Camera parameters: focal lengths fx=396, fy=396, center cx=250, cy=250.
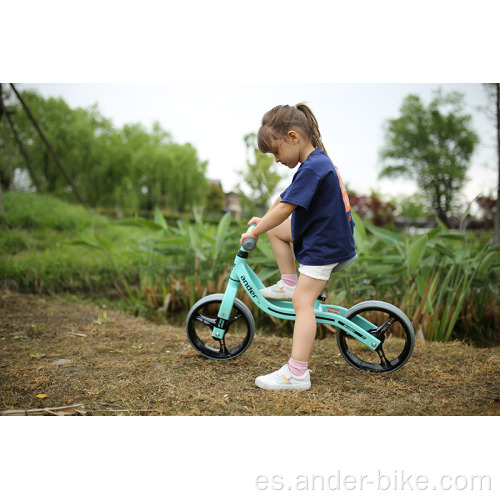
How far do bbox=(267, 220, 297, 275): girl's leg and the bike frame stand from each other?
0.47 ft

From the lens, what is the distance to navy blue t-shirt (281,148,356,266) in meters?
1.57

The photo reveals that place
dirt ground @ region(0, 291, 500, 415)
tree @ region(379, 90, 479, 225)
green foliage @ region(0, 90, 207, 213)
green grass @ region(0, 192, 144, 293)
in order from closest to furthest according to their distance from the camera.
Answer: dirt ground @ region(0, 291, 500, 415)
green grass @ region(0, 192, 144, 293)
green foliage @ region(0, 90, 207, 213)
tree @ region(379, 90, 479, 225)

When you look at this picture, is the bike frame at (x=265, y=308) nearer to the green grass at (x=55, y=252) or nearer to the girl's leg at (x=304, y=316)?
the girl's leg at (x=304, y=316)

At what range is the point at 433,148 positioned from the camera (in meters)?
14.8

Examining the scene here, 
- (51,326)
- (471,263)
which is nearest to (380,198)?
(471,263)

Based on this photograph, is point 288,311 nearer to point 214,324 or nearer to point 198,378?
point 214,324

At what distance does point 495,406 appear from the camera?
148 cm

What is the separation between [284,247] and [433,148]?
15107 mm

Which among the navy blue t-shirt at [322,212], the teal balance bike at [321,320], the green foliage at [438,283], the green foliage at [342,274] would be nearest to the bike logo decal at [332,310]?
the teal balance bike at [321,320]

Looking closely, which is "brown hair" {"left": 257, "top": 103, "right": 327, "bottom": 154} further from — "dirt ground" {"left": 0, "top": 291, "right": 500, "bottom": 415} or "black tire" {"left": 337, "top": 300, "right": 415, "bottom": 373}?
"dirt ground" {"left": 0, "top": 291, "right": 500, "bottom": 415}

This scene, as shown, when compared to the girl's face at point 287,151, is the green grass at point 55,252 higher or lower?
lower

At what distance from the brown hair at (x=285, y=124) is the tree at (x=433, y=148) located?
11854 millimetres

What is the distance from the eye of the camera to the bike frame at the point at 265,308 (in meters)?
1.77

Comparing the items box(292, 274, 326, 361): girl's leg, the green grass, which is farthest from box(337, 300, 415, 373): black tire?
the green grass
